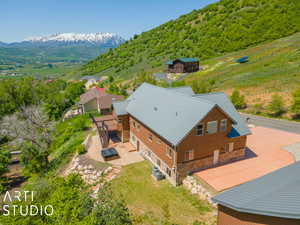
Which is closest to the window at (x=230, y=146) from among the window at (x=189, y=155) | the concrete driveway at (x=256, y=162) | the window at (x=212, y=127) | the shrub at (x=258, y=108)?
the concrete driveway at (x=256, y=162)

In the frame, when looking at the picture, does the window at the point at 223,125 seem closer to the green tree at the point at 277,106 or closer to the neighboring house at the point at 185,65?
the green tree at the point at 277,106

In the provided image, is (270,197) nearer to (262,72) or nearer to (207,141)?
(207,141)

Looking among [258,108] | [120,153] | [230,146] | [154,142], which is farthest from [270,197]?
[258,108]

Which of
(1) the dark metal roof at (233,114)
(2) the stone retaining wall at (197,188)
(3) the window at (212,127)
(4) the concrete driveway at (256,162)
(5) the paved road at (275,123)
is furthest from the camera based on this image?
(5) the paved road at (275,123)

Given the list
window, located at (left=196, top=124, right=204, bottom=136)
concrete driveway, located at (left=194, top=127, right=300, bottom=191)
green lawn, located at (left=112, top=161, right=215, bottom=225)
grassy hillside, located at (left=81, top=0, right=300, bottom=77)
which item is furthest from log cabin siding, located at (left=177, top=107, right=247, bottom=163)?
grassy hillside, located at (left=81, top=0, right=300, bottom=77)

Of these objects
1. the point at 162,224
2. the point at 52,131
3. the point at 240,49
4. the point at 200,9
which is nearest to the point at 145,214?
the point at 162,224

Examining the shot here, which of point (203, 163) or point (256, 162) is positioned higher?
point (203, 163)
